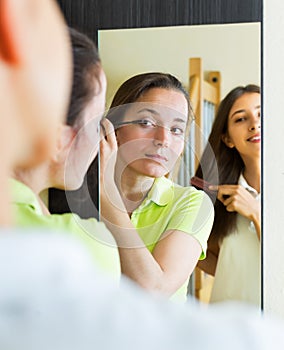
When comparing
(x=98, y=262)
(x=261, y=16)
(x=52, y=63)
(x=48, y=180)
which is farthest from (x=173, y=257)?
(x=52, y=63)

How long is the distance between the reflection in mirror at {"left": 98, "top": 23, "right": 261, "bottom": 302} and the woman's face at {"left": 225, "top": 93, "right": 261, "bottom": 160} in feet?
0.09

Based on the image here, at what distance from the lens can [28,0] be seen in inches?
9.9

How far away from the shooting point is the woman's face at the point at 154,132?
112cm

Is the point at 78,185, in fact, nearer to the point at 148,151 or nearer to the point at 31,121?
the point at 148,151

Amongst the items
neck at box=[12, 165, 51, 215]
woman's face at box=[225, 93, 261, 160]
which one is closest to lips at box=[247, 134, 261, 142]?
woman's face at box=[225, 93, 261, 160]

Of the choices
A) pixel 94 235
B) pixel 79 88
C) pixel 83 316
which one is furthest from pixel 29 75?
pixel 94 235

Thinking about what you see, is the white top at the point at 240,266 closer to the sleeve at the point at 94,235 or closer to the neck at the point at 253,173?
the neck at the point at 253,173

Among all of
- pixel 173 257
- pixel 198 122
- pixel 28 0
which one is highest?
pixel 28 0

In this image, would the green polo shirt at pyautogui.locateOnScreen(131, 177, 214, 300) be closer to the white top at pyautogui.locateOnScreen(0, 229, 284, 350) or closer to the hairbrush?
the hairbrush

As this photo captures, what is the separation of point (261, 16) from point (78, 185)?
39 cm

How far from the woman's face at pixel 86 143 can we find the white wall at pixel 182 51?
34mm

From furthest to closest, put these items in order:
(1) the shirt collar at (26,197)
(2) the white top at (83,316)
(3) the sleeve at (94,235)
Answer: (3) the sleeve at (94,235)
(1) the shirt collar at (26,197)
(2) the white top at (83,316)

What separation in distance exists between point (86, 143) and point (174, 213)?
0.57 ft
